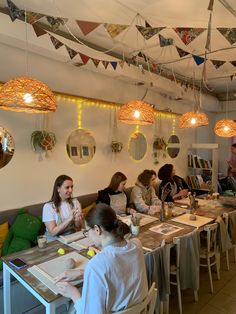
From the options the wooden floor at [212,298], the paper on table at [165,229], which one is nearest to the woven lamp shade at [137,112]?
the paper on table at [165,229]

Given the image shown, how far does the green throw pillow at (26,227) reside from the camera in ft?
8.96

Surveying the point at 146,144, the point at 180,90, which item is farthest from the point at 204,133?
the point at 146,144

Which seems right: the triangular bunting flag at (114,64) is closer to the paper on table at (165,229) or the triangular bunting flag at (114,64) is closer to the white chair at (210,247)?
the paper on table at (165,229)

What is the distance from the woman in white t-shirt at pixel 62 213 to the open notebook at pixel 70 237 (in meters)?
0.13

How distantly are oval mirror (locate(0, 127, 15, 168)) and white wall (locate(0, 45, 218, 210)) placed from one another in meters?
0.05

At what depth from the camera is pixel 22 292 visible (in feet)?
7.54

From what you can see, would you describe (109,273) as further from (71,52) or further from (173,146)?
(173,146)

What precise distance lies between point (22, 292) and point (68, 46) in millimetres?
2702

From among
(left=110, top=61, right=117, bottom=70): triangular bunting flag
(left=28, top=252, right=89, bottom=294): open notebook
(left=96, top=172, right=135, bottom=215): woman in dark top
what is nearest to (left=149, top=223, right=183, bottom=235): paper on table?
(left=96, top=172, right=135, bottom=215): woman in dark top

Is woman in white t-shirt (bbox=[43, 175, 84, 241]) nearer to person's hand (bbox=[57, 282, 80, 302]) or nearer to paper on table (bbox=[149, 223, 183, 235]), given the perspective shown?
paper on table (bbox=[149, 223, 183, 235])

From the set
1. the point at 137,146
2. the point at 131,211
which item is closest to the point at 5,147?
the point at 131,211

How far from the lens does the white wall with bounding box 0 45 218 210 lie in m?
3.08

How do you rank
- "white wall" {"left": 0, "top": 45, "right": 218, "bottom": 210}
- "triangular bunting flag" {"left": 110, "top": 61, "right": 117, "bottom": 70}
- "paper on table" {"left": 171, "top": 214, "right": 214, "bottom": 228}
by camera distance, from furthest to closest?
"triangular bunting flag" {"left": 110, "top": 61, "right": 117, "bottom": 70}
"white wall" {"left": 0, "top": 45, "right": 218, "bottom": 210}
"paper on table" {"left": 171, "top": 214, "right": 214, "bottom": 228}

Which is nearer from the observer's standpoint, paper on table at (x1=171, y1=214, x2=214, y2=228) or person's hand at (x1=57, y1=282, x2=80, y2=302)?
person's hand at (x1=57, y1=282, x2=80, y2=302)
